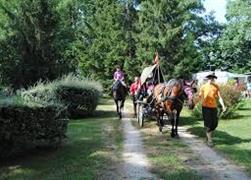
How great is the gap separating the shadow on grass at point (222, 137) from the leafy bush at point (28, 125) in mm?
4674

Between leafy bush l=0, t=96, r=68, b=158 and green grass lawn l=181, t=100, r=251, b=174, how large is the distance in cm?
414

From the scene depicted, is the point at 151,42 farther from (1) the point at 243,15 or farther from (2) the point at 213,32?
(2) the point at 213,32

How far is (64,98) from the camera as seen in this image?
910 inches

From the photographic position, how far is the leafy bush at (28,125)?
36.4ft

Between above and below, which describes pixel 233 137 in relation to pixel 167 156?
above

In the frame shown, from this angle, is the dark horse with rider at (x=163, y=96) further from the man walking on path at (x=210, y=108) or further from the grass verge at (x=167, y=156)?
the man walking on path at (x=210, y=108)

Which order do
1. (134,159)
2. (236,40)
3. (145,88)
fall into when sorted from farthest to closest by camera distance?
(236,40)
(145,88)
(134,159)

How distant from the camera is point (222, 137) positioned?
16.1m

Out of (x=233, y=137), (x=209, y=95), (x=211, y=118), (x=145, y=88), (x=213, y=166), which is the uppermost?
(x=145, y=88)

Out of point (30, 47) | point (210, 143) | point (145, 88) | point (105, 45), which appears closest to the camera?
point (210, 143)

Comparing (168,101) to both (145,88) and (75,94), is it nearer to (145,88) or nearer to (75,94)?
(145,88)

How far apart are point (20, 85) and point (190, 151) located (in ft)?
49.0

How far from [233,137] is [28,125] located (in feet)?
23.4

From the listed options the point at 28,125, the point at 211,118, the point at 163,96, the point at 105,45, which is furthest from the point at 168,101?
the point at 105,45
